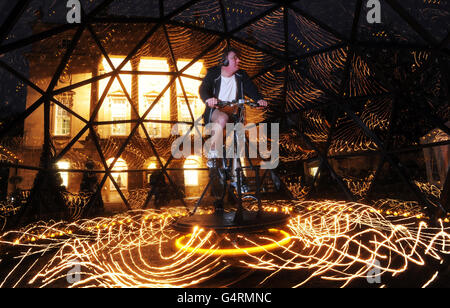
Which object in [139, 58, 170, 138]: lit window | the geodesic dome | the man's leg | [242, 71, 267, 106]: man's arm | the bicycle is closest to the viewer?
the bicycle

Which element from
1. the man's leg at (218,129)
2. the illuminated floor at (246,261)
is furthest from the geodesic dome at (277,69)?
the man's leg at (218,129)

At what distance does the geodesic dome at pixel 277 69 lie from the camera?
17.0ft

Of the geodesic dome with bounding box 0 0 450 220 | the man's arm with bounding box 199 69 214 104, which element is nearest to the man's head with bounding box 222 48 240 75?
the man's arm with bounding box 199 69 214 104

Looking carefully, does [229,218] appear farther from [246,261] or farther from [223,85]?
[223,85]

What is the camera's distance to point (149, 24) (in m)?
6.66

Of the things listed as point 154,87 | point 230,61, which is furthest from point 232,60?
point 154,87

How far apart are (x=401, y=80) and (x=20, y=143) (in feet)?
31.5

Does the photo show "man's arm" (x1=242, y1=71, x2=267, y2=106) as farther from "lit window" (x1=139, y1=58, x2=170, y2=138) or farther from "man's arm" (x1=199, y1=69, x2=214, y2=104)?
"lit window" (x1=139, y1=58, x2=170, y2=138)

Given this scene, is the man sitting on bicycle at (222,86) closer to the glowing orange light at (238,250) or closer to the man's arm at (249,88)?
the man's arm at (249,88)

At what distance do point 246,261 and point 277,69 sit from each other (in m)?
6.65

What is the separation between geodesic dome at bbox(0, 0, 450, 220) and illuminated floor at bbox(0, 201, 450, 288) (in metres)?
2.47

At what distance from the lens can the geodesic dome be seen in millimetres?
5180

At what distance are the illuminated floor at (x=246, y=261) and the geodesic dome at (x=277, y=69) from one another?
247cm

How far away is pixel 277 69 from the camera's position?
26.2 ft
